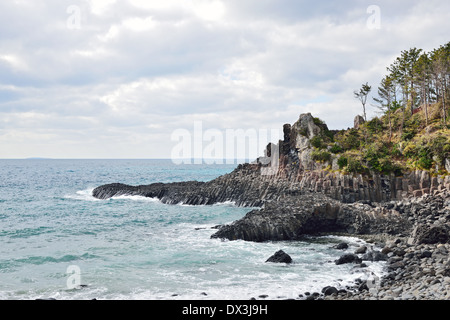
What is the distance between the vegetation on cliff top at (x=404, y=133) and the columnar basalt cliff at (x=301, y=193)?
161 centimetres

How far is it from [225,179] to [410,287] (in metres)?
46.2

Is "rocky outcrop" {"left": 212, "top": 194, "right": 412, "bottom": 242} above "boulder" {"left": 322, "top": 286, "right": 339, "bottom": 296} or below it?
above

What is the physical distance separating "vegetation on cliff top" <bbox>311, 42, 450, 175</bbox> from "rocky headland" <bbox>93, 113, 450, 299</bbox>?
145 centimetres

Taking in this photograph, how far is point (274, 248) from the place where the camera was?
93.9 ft

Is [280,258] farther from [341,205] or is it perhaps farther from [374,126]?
[374,126]

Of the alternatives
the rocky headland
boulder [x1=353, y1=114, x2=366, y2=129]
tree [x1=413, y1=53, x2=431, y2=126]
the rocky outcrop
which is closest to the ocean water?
the rocky outcrop

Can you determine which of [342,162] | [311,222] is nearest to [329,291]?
[311,222]

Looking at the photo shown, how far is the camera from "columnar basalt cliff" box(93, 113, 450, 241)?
3209 centimetres

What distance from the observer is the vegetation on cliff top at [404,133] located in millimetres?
45625

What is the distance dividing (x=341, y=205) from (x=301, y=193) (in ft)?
47.6

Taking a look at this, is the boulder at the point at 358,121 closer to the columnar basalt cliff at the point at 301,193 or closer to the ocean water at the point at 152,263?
Result: the columnar basalt cliff at the point at 301,193

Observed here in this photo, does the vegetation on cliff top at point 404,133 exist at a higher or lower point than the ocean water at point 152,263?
higher

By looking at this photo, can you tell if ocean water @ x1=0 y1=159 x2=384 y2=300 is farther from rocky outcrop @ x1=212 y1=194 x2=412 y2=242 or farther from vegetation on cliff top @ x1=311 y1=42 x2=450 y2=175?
vegetation on cliff top @ x1=311 y1=42 x2=450 y2=175

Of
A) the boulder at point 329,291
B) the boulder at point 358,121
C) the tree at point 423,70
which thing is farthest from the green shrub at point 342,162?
the boulder at point 329,291
